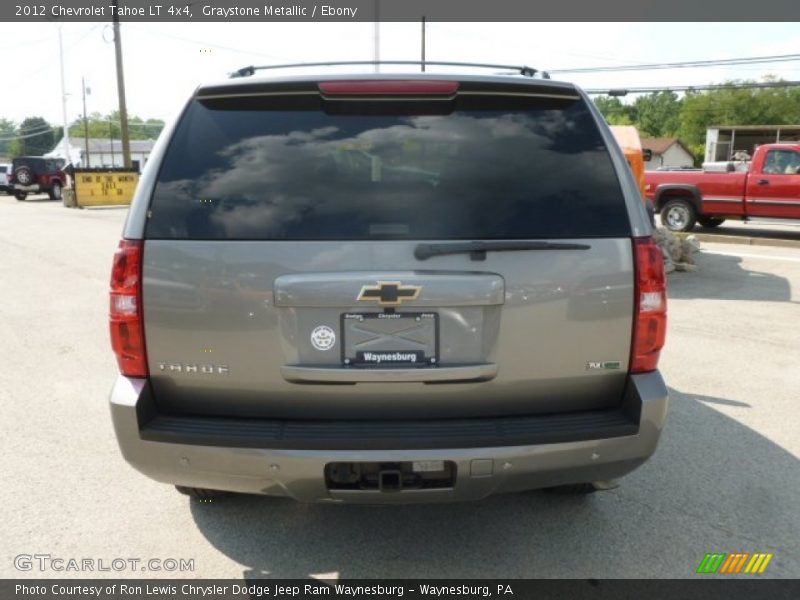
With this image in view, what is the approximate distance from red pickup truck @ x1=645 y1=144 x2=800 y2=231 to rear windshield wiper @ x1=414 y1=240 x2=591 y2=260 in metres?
14.3

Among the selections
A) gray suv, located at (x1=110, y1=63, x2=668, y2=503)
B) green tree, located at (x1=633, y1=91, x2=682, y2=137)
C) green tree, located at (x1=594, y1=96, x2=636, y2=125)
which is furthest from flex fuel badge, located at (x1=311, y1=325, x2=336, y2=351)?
green tree, located at (x1=633, y1=91, x2=682, y2=137)

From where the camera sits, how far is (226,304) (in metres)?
2.46

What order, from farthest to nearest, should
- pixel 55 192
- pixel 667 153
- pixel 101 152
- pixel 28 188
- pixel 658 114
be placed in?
pixel 658 114
pixel 101 152
pixel 667 153
pixel 55 192
pixel 28 188

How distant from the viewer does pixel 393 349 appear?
246cm

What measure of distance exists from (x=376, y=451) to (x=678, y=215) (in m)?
14.9

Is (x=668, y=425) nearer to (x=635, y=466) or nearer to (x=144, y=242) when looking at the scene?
(x=635, y=466)

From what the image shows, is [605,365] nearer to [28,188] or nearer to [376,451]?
[376,451]

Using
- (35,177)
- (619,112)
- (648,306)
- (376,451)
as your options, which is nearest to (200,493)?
(376,451)

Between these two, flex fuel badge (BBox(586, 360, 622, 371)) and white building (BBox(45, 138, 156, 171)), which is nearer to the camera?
flex fuel badge (BBox(586, 360, 622, 371))

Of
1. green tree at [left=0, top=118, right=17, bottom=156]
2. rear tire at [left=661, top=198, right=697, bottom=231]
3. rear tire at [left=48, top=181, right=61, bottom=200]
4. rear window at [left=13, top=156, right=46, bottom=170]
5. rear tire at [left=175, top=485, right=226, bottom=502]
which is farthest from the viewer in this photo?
green tree at [left=0, top=118, right=17, bottom=156]

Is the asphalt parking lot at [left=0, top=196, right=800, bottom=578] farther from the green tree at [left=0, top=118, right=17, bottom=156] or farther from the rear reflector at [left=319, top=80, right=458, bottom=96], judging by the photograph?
the green tree at [left=0, top=118, right=17, bottom=156]

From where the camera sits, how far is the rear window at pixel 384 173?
247 centimetres

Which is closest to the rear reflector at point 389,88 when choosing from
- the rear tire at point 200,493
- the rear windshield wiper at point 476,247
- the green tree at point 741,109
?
the rear windshield wiper at point 476,247

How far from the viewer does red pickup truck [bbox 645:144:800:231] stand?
1467 centimetres
